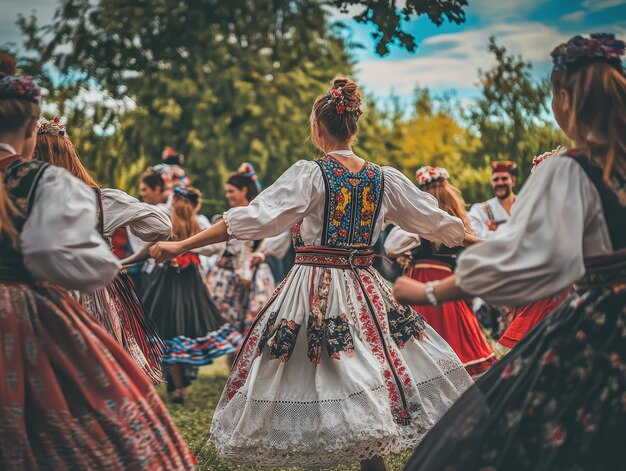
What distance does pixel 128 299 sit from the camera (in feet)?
14.6

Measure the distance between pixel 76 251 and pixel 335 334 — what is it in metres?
1.56

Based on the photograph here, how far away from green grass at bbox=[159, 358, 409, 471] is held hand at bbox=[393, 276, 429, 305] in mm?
1918

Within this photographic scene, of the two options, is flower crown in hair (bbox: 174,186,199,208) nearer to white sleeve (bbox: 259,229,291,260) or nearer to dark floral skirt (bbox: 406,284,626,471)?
white sleeve (bbox: 259,229,291,260)

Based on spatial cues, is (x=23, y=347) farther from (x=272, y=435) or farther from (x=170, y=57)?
(x=170, y=57)

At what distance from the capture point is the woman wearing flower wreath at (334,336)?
3828mm

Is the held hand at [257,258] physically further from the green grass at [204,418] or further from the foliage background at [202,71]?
the foliage background at [202,71]

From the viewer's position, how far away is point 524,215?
103 inches

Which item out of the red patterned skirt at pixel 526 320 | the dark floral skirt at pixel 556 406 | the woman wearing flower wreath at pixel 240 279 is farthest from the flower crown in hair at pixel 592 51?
the woman wearing flower wreath at pixel 240 279

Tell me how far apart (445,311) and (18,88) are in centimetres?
378

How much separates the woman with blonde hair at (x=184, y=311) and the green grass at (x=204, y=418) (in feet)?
0.85

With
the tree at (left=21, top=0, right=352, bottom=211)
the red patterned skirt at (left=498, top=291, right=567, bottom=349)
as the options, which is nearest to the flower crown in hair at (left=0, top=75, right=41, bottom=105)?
the red patterned skirt at (left=498, top=291, right=567, bottom=349)

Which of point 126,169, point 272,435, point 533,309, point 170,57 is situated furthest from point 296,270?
point 170,57

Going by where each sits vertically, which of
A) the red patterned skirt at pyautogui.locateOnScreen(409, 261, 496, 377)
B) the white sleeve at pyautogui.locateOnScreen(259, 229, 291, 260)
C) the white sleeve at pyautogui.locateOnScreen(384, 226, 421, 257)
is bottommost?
the red patterned skirt at pyautogui.locateOnScreen(409, 261, 496, 377)

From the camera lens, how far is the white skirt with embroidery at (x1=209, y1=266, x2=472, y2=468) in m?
3.80
